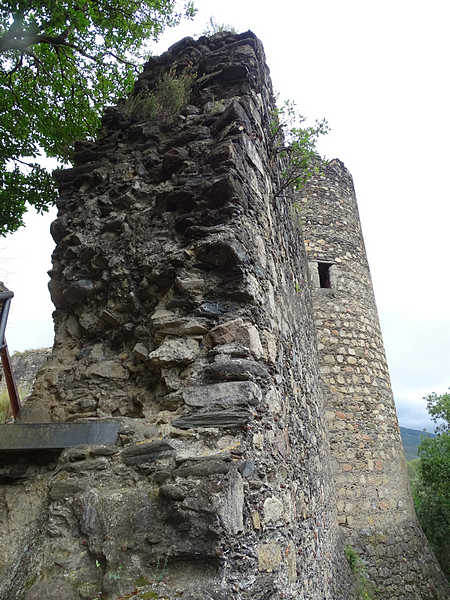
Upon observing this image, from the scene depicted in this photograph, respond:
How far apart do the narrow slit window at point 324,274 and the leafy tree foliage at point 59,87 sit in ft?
14.7

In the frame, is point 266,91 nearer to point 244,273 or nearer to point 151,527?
point 244,273

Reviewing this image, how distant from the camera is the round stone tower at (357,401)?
6.05 meters

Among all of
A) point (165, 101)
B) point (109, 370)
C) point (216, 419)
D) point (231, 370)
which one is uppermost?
point (165, 101)

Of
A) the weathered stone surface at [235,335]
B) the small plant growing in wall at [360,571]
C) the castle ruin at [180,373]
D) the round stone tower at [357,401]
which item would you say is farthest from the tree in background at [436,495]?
the weathered stone surface at [235,335]

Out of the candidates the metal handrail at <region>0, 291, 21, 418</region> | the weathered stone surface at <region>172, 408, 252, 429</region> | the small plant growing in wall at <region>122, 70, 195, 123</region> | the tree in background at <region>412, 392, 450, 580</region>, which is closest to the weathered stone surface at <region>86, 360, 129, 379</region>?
the metal handrail at <region>0, 291, 21, 418</region>

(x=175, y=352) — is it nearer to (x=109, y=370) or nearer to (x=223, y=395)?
(x=223, y=395)

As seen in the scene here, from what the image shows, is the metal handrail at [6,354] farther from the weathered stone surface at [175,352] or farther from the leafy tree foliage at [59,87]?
the leafy tree foliage at [59,87]

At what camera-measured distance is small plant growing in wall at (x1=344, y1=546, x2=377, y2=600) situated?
213 inches

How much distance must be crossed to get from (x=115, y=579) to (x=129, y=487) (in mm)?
336

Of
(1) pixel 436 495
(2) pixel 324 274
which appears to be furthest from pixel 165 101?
(1) pixel 436 495

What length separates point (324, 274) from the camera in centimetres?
798

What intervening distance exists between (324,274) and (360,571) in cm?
472

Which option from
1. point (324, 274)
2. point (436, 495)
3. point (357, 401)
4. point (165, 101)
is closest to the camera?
point (165, 101)

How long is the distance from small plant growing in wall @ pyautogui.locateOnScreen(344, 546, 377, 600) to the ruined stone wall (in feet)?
7.19
